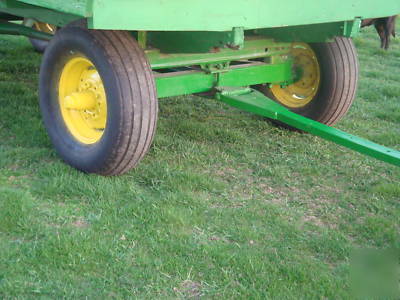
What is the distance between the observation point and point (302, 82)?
483 centimetres

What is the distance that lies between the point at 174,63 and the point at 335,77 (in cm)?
130

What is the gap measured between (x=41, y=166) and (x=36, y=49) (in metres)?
3.77

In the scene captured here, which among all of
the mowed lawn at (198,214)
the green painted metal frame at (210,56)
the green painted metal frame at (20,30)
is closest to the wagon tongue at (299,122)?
the green painted metal frame at (210,56)

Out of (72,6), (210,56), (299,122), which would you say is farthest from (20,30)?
(299,122)

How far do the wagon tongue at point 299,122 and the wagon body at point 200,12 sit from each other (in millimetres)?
639

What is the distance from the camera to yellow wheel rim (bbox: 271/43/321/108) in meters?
4.69

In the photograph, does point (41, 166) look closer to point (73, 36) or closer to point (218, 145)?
point (73, 36)

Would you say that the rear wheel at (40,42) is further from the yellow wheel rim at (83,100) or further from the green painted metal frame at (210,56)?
Result: the green painted metal frame at (210,56)

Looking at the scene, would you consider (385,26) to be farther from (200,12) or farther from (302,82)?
(200,12)

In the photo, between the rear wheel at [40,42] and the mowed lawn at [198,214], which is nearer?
the mowed lawn at [198,214]

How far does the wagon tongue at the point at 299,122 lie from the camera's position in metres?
3.29

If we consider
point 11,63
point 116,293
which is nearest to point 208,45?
point 116,293

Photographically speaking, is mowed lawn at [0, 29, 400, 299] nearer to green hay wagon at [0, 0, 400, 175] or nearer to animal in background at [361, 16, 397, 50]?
green hay wagon at [0, 0, 400, 175]

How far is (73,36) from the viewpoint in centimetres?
367
